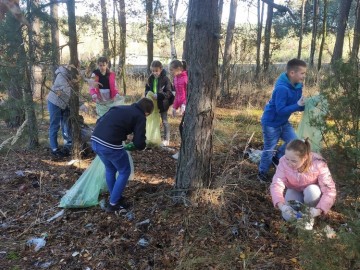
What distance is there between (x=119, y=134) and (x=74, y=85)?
1985mm

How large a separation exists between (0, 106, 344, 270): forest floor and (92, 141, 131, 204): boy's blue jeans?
0.25 metres

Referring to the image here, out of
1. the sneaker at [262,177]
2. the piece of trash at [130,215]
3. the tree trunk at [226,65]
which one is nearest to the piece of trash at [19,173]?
the piece of trash at [130,215]

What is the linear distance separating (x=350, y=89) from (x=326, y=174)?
2.65 ft

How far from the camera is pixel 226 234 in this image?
3.11 metres

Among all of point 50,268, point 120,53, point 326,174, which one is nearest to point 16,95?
point 120,53

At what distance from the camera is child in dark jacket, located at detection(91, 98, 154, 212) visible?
3.46 m

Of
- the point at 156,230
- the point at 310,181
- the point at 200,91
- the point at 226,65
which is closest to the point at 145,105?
the point at 200,91

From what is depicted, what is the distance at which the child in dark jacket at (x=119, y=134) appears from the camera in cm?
346

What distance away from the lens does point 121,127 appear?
3.47 m

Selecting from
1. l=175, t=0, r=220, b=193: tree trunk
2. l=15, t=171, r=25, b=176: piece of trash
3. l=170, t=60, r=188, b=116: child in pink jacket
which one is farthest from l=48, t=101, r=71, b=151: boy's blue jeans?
l=175, t=0, r=220, b=193: tree trunk

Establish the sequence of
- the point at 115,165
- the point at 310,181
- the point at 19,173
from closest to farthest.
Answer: the point at 310,181 → the point at 115,165 → the point at 19,173

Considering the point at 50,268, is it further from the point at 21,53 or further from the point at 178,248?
the point at 21,53

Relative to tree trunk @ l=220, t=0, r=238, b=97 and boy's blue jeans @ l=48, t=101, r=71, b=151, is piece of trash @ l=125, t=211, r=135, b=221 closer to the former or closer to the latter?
boy's blue jeans @ l=48, t=101, r=71, b=151

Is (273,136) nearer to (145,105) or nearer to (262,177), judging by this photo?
(262,177)
